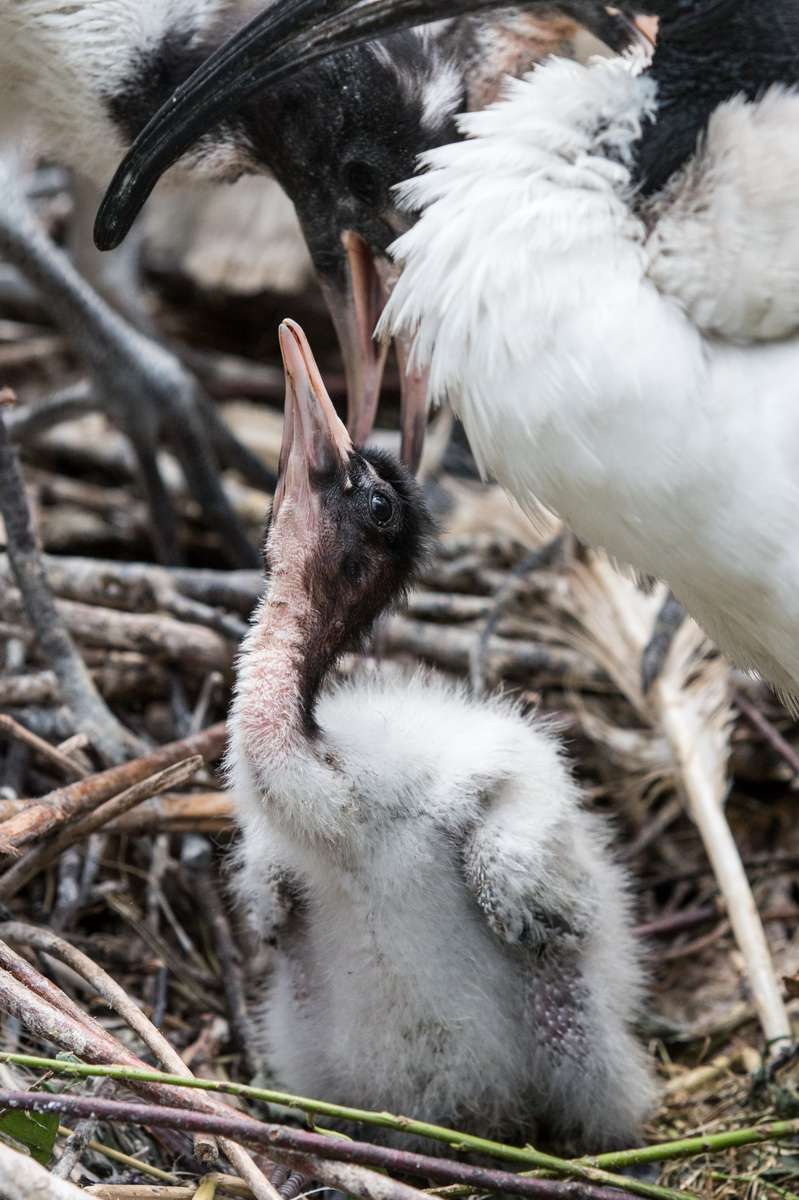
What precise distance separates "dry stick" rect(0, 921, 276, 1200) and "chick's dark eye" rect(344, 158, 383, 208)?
0.79 metres

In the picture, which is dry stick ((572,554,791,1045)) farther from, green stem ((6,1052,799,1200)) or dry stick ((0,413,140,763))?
dry stick ((0,413,140,763))

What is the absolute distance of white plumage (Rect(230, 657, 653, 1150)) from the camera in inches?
69.9

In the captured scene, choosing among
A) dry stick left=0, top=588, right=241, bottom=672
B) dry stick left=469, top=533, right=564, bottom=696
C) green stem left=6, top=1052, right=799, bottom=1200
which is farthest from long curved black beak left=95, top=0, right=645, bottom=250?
green stem left=6, top=1052, right=799, bottom=1200

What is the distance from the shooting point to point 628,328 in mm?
1450

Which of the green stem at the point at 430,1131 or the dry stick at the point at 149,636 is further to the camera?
the dry stick at the point at 149,636

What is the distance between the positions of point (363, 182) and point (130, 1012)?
1.14 metres

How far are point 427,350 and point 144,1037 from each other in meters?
0.77

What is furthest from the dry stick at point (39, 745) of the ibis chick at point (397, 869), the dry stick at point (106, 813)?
the ibis chick at point (397, 869)

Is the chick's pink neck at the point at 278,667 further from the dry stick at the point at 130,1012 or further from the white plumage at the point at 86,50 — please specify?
the white plumage at the point at 86,50

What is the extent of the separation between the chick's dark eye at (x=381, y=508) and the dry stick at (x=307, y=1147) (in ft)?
2.39

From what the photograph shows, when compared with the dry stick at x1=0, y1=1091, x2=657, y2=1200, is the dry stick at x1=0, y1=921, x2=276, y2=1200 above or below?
below

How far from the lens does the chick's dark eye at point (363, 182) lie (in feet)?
7.03

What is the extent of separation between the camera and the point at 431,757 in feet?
6.09

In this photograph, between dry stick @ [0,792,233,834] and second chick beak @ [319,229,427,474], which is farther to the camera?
second chick beak @ [319,229,427,474]
